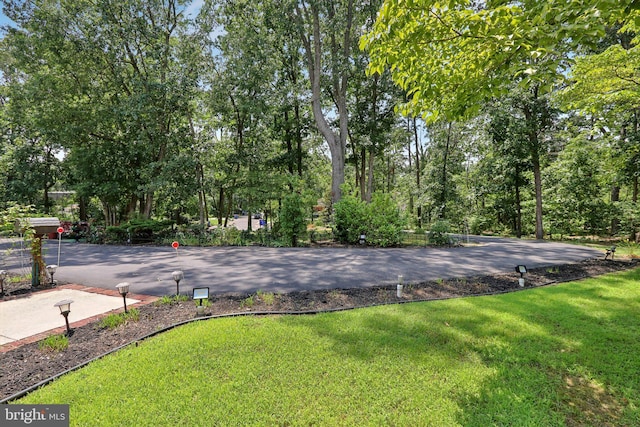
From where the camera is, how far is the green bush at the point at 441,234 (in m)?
12.1

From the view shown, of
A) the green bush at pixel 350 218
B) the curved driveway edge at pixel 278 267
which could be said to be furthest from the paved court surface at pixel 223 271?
the green bush at pixel 350 218

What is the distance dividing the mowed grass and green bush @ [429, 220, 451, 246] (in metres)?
8.27

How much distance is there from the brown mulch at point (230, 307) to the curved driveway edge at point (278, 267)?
21.5 inches

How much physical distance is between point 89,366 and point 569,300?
6.41 meters

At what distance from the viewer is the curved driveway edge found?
5840 millimetres

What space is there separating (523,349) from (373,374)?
1.72 meters

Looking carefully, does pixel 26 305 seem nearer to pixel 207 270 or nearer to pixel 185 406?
pixel 207 270

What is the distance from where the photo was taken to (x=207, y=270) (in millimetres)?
7102

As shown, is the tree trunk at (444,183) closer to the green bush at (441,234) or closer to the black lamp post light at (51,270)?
the green bush at (441,234)

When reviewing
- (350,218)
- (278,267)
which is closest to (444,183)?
(350,218)

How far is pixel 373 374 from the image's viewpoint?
2.60m

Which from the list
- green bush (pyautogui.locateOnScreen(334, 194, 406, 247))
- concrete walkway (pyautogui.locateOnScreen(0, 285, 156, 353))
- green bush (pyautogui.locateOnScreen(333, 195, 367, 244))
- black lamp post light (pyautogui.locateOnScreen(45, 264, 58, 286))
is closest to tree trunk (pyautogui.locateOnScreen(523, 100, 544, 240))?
green bush (pyautogui.locateOnScreen(334, 194, 406, 247))

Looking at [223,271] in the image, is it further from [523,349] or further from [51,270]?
[523,349]

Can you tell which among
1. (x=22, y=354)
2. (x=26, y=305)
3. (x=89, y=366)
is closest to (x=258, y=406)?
(x=89, y=366)
